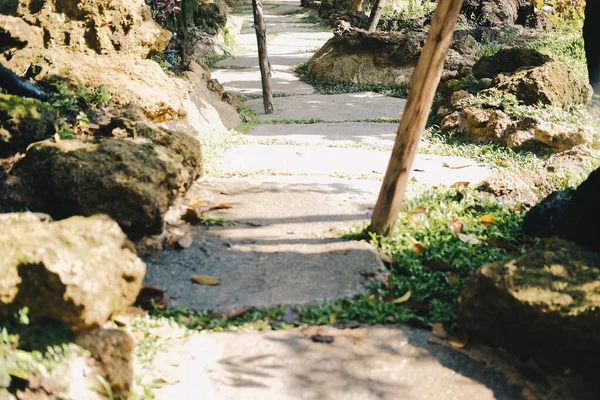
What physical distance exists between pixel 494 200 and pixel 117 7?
466cm

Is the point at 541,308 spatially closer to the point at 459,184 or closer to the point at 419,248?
the point at 419,248

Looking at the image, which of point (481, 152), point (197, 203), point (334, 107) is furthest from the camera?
point (334, 107)

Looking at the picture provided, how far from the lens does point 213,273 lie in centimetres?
383

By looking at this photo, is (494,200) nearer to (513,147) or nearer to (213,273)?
(513,147)

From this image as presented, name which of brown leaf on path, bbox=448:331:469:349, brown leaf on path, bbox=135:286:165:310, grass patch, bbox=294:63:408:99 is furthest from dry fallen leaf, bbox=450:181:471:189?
grass patch, bbox=294:63:408:99

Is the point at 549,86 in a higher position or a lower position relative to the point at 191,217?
higher

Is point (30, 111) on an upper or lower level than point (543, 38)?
lower

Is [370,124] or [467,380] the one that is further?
[370,124]

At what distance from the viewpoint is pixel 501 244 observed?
170 inches

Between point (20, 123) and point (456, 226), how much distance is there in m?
3.38

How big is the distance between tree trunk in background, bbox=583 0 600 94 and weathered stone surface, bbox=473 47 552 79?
0.96 metres

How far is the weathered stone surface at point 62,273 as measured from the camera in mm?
2742

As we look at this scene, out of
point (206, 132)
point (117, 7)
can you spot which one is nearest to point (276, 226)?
point (206, 132)

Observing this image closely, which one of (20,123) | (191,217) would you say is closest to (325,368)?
(191,217)
